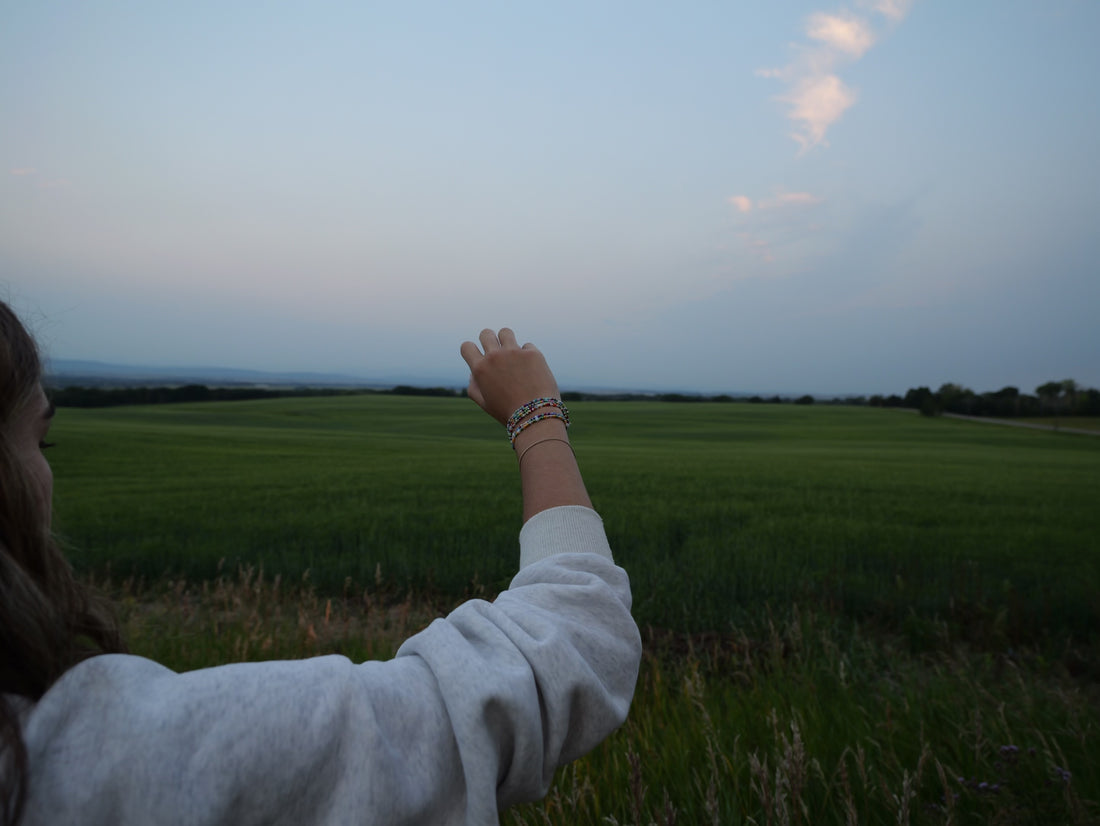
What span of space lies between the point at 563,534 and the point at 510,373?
22 cm

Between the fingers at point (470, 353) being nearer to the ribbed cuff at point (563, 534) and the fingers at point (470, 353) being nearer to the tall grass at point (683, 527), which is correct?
the ribbed cuff at point (563, 534)

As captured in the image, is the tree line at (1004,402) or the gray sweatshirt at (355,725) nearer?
the gray sweatshirt at (355,725)

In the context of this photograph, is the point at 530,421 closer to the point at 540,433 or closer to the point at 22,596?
the point at 540,433

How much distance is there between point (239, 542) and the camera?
19.6 ft

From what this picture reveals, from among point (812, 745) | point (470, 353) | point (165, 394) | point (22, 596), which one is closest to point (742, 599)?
point (812, 745)

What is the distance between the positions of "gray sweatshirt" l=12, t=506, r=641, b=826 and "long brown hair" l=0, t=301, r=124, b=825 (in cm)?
2

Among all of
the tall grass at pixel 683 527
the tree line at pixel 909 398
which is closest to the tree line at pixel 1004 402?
the tree line at pixel 909 398

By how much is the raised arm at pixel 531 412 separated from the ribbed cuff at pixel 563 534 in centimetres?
2

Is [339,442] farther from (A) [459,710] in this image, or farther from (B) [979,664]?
(A) [459,710]

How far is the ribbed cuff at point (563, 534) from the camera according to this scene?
79 centimetres

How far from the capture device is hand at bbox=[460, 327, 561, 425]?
0.88 meters

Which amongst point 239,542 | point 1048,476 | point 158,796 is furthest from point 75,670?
point 1048,476

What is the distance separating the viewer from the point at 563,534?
79 centimetres

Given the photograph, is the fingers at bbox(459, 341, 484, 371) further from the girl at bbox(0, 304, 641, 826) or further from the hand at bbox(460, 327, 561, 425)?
the girl at bbox(0, 304, 641, 826)
